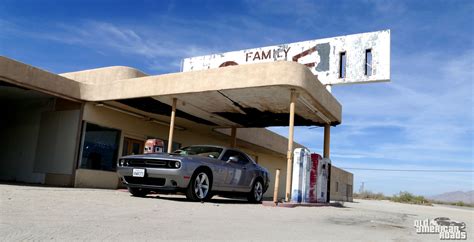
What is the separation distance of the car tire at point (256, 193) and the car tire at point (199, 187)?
1.92 meters

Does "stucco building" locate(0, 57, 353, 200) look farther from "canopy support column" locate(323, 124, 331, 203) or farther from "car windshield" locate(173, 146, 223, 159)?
"car windshield" locate(173, 146, 223, 159)

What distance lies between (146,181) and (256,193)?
367 cm

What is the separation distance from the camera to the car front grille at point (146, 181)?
9.70 meters

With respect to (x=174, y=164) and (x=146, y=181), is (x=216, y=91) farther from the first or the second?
(x=146, y=181)

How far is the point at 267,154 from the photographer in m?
29.6

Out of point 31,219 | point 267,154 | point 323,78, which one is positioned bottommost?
point 31,219

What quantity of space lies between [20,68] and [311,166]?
8947 millimetres

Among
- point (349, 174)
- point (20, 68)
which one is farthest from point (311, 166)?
point (349, 174)

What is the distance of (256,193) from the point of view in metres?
12.5

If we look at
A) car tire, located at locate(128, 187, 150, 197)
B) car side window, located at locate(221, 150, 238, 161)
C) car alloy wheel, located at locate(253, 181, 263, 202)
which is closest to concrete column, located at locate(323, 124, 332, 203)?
car alloy wheel, located at locate(253, 181, 263, 202)

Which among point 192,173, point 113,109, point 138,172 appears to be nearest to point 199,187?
point 192,173

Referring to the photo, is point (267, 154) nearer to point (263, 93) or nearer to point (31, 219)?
point (263, 93)

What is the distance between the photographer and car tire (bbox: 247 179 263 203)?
1229 cm

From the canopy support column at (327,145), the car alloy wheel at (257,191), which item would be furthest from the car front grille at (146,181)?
the canopy support column at (327,145)
